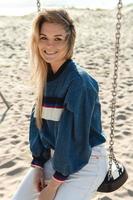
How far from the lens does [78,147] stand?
6.99 feet

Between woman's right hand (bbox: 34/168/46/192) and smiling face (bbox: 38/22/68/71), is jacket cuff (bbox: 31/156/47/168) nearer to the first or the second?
woman's right hand (bbox: 34/168/46/192)

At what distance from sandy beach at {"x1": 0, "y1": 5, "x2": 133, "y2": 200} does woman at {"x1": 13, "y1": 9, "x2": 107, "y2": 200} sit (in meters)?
0.87

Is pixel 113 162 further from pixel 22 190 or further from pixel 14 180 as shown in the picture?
pixel 14 180

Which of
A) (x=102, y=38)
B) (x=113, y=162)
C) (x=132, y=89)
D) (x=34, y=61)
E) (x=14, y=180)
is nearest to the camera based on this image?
(x=34, y=61)

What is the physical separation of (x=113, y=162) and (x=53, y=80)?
1.99 feet

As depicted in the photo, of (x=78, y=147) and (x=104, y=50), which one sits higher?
(x=78, y=147)

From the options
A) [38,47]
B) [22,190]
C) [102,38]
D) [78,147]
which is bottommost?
[102,38]

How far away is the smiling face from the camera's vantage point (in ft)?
7.01

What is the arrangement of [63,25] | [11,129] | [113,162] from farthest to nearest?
[11,129], [113,162], [63,25]

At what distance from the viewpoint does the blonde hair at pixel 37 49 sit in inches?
83.5

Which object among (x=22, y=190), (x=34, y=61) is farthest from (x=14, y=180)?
(x=34, y=61)

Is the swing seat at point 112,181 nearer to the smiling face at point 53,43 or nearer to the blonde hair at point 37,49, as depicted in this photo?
the blonde hair at point 37,49

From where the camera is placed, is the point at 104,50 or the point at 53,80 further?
the point at 104,50

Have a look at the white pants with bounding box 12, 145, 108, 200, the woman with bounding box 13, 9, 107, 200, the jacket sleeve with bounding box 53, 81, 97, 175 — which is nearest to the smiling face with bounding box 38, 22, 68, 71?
the woman with bounding box 13, 9, 107, 200
